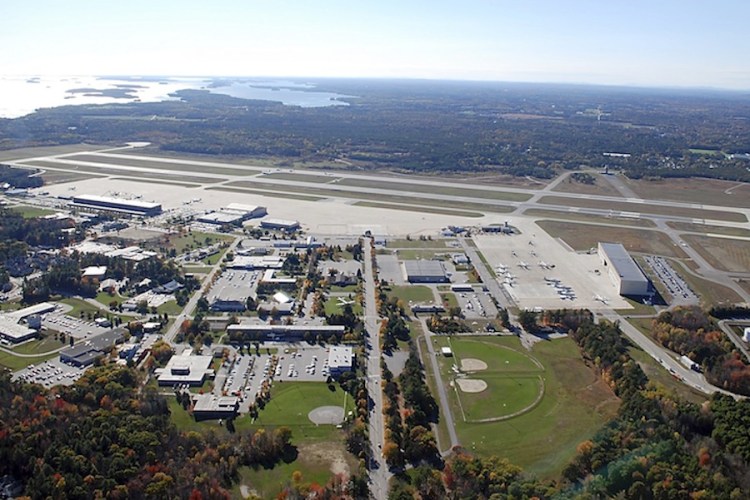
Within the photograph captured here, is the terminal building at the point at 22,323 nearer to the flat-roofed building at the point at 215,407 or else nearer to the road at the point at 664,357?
the flat-roofed building at the point at 215,407

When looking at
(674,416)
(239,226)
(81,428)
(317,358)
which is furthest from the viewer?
(239,226)

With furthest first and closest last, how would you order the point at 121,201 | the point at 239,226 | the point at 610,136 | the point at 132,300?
1. the point at 610,136
2. the point at 121,201
3. the point at 239,226
4. the point at 132,300

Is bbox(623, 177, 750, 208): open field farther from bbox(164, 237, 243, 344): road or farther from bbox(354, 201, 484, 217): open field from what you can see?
bbox(164, 237, 243, 344): road

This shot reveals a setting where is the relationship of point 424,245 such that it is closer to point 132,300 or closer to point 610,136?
point 132,300

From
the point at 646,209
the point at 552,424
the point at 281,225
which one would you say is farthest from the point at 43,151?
the point at 552,424

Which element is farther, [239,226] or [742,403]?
[239,226]

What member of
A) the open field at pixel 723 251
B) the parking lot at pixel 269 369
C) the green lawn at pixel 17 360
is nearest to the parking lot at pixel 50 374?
the green lawn at pixel 17 360

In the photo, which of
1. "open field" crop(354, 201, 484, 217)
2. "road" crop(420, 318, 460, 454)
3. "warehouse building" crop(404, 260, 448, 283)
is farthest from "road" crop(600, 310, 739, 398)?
"open field" crop(354, 201, 484, 217)

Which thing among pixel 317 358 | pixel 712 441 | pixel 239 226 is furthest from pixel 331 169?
pixel 712 441
